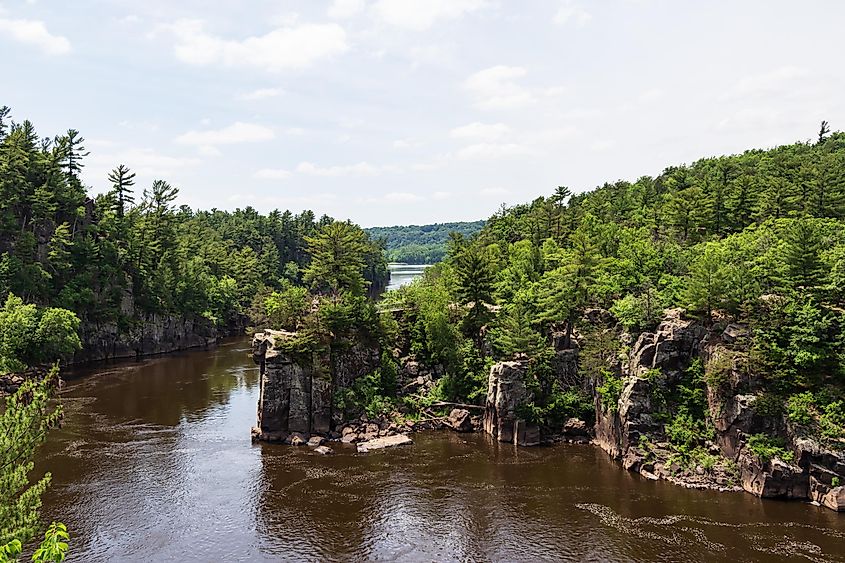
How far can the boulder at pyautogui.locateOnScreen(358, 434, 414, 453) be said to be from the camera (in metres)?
48.6

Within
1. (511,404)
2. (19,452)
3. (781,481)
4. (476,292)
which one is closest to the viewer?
(19,452)

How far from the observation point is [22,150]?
275 ft

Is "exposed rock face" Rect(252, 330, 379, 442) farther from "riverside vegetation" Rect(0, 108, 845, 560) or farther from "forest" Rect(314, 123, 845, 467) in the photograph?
"forest" Rect(314, 123, 845, 467)

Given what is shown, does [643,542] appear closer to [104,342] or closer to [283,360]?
[283,360]

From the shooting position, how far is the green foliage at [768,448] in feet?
126

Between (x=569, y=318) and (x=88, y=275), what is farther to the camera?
(x=88, y=275)

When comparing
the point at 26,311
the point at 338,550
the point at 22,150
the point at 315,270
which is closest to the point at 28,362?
the point at 26,311

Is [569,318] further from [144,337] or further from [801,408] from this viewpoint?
[144,337]

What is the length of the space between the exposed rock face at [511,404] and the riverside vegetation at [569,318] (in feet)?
0.79

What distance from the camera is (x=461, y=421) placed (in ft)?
175

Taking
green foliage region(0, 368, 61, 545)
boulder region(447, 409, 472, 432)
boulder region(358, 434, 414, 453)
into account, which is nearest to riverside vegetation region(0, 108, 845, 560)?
green foliage region(0, 368, 61, 545)

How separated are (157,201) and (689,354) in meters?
88.1

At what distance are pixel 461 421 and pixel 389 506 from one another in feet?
51.8

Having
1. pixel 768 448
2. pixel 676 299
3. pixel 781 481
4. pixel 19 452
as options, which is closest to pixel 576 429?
pixel 676 299
